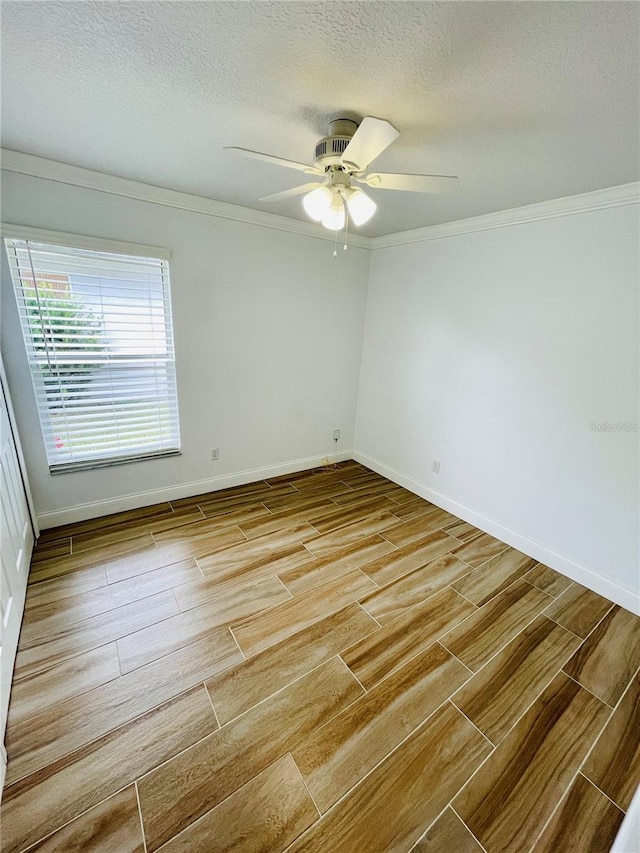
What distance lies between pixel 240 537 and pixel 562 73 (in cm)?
274

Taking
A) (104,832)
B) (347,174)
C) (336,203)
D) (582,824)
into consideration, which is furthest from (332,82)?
(582,824)

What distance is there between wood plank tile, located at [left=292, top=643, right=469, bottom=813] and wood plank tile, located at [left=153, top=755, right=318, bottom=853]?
0.06 meters

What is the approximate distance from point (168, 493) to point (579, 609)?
9.78 ft

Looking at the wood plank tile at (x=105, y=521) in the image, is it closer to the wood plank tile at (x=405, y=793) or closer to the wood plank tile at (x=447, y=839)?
the wood plank tile at (x=405, y=793)

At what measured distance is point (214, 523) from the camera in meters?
2.65

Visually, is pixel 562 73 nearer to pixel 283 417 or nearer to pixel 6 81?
pixel 6 81

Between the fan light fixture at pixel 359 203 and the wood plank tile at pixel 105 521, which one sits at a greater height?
the fan light fixture at pixel 359 203

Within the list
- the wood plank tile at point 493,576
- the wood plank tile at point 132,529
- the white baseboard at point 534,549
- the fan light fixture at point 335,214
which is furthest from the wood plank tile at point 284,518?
the fan light fixture at point 335,214

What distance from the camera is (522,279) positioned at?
2.30 meters

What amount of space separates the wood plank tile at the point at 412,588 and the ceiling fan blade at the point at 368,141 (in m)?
2.15

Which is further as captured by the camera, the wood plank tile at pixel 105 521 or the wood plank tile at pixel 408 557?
the wood plank tile at pixel 105 521

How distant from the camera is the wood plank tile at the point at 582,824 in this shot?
3.62 ft

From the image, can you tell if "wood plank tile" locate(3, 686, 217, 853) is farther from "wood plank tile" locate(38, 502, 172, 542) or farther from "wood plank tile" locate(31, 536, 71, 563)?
"wood plank tile" locate(38, 502, 172, 542)

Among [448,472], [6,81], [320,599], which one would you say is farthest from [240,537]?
[6,81]
